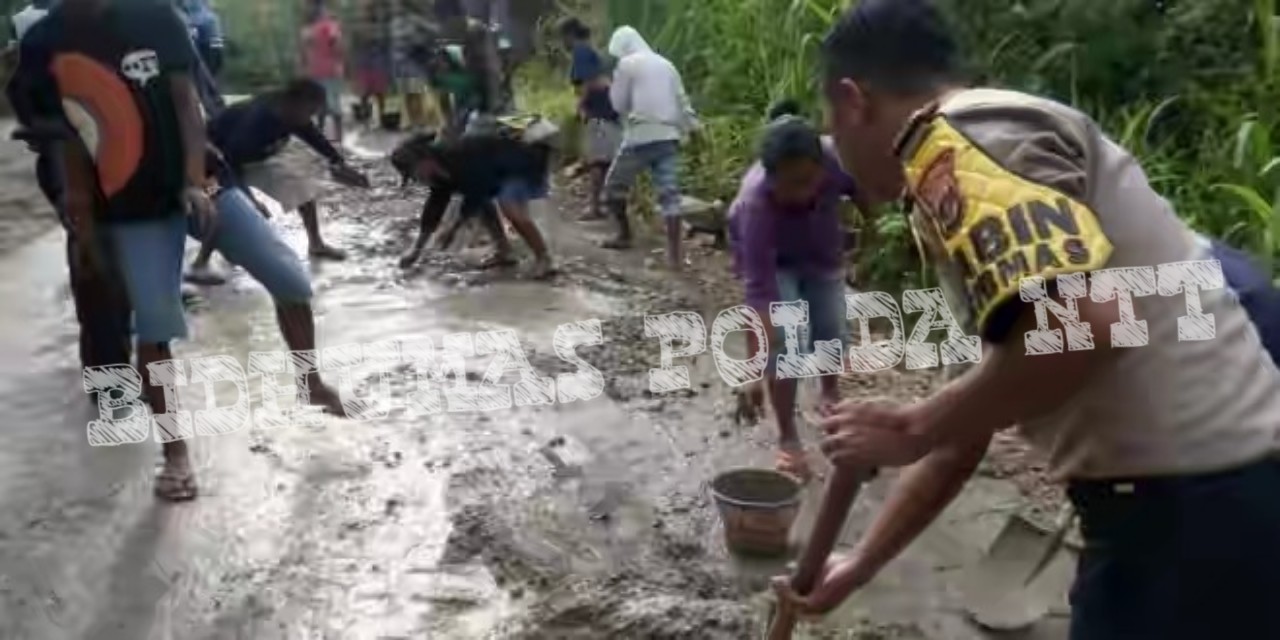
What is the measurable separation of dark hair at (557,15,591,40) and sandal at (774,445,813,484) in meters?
5.37

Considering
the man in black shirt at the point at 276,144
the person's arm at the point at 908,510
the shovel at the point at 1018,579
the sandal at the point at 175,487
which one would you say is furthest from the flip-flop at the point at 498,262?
the person's arm at the point at 908,510

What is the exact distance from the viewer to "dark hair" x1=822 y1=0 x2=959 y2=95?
169 centimetres

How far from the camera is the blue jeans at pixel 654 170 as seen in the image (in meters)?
7.73

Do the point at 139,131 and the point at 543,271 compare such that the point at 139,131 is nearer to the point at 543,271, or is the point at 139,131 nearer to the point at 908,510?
the point at 908,510

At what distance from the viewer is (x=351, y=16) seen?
870cm

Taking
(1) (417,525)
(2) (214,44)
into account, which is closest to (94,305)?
(1) (417,525)

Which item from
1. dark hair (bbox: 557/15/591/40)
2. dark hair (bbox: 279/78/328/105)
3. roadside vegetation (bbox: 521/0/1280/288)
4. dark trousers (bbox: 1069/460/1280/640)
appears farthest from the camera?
dark hair (bbox: 557/15/591/40)

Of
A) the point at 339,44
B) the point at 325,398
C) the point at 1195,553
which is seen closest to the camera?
the point at 1195,553

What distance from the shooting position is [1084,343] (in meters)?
1.48

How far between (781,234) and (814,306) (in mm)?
345

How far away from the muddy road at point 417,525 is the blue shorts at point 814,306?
0.46 m

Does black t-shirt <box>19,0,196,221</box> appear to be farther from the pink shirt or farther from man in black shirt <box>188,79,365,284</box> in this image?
the pink shirt

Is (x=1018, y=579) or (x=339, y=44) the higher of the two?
(x=1018, y=579)

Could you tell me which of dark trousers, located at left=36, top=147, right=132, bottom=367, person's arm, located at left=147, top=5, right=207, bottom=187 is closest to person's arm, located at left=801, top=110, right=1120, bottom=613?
person's arm, located at left=147, top=5, right=207, bottom=187
